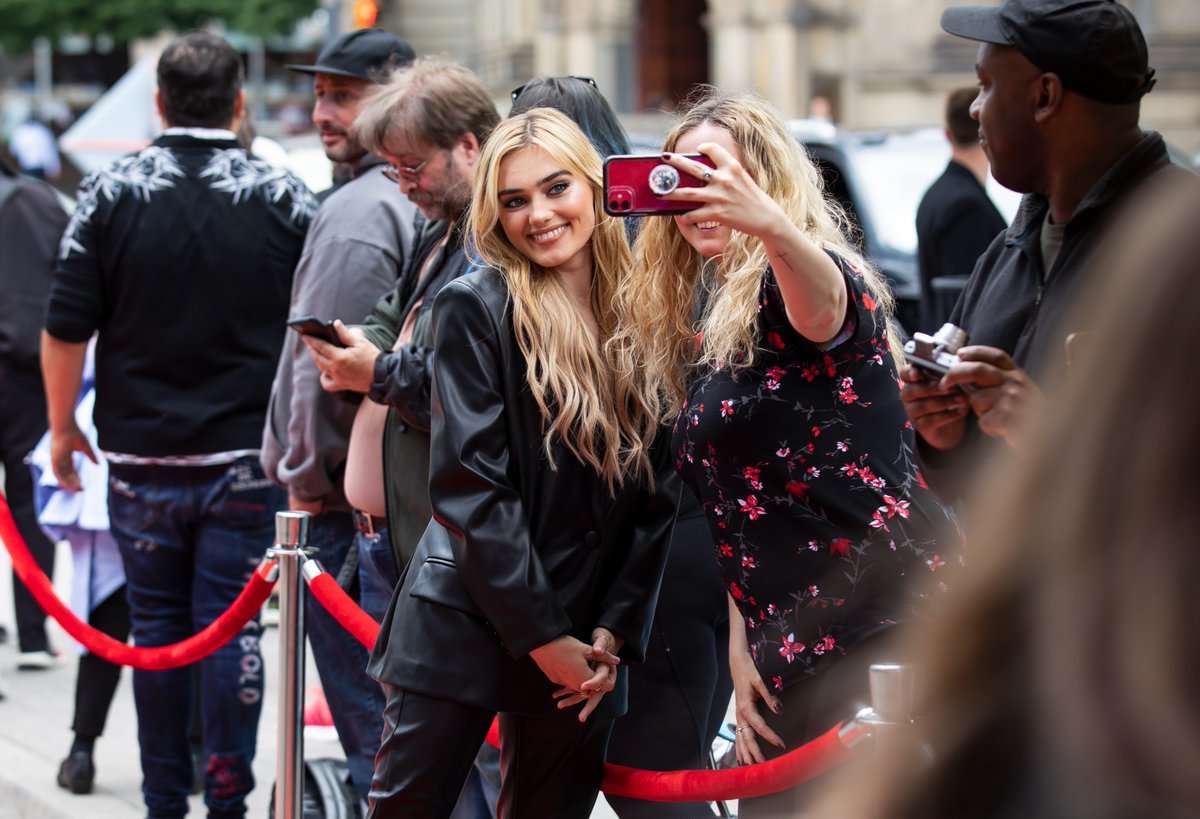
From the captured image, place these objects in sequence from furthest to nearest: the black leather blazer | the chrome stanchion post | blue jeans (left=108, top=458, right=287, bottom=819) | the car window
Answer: the car window, blue jeans (left=108, top=458, right=287, bottom=819), the chrome stanchion post, the black leather blazer

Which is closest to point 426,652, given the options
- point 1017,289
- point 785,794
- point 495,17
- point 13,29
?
point 785,794

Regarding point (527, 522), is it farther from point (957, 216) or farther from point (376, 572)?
point (957, 216)

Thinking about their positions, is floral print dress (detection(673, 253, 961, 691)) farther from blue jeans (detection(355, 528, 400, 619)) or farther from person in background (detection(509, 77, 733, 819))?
blue jeans (detection(355, 528, 400, 619))

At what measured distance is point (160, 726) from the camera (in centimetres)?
495

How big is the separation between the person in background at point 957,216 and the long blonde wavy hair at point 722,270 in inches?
143

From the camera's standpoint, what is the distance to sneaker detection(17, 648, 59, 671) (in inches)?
281

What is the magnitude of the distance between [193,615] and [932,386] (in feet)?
9.51

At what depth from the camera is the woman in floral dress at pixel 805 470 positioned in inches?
116

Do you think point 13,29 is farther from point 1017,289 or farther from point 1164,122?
point 1017,289

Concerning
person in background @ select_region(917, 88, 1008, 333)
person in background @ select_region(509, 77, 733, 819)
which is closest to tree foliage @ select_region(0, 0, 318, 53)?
person in background @ select_region(917, 88, 1008, 333)

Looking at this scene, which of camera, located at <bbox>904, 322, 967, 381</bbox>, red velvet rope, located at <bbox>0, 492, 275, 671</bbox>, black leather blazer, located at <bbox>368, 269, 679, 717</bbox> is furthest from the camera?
red velvet rope, located at <bbox>0, 492, 275, 671</bbox>

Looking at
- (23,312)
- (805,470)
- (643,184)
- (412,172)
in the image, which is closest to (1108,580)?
(805,470)

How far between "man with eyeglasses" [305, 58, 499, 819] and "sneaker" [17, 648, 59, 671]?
11.8ft

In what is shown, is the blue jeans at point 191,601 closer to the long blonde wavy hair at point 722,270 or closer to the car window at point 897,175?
the long blonde wavy hair at point 722,270
